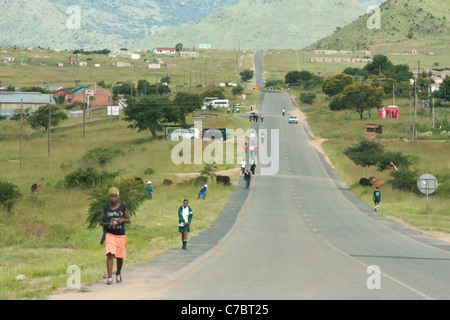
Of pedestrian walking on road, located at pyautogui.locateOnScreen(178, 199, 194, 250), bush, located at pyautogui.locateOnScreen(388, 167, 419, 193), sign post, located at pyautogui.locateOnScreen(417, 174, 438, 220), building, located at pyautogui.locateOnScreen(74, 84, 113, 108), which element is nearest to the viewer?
pedestrian walking on road, located at pyautogui.locateOnScreen(178, 199, 194, 250)

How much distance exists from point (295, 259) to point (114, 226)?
23.6 ft

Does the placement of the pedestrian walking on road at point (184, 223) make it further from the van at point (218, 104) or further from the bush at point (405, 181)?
the van at point (218, 104)

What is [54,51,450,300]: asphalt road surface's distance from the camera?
13.7 metres

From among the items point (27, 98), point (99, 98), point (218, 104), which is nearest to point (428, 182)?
point (218, 104)

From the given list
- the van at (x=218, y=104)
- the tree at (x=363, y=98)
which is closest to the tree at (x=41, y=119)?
the van at (x=218, y=104)

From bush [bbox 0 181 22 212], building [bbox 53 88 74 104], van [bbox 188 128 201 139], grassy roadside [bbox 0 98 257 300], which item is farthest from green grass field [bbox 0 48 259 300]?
building [bbox 53 88 74 104]

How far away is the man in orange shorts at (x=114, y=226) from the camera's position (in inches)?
567

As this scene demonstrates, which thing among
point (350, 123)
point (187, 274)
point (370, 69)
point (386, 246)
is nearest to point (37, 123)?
point (350, 123)

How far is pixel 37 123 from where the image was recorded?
10256 cm

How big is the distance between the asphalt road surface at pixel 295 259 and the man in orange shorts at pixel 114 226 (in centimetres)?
53

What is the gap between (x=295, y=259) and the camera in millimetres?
20203

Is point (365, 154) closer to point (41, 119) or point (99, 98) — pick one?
point (41, 119)

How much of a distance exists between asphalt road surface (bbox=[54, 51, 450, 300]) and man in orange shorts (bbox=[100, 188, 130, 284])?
1.74 feet

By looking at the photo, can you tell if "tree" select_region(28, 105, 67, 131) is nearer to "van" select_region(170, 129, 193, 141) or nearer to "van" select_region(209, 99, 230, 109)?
"van" select_region(170, 129, 193, 141)
